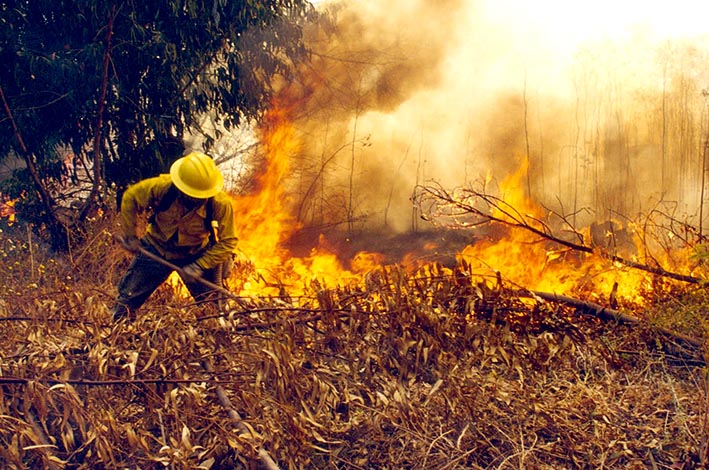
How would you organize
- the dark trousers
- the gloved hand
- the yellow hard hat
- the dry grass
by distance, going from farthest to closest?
the dark trousers
the gloved hand
the yellow hard hat
the dry grass

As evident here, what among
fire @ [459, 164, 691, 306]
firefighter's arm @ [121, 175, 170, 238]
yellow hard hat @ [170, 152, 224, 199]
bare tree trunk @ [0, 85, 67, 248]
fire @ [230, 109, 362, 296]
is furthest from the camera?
fire @ [230, 109, 362, 296]

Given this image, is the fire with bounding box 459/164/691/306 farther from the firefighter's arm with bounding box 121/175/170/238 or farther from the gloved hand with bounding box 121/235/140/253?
the gloved hand with bounding box 121/235/140/253

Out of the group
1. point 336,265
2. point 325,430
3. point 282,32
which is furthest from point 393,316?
point 282,32

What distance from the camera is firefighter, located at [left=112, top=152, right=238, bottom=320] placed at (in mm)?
5262

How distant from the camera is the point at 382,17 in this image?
32.2ft

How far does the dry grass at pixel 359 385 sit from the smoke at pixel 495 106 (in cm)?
459

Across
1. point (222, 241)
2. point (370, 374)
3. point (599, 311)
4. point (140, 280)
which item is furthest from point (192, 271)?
point (599, 311)

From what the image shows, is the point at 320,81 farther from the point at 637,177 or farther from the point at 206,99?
the point at 637,177

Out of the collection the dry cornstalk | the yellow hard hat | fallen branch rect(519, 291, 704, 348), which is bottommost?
fallen branch rect(519, 291, 704, 348)

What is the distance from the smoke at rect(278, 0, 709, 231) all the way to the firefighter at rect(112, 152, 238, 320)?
431cm

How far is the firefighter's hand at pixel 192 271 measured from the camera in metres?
5.47

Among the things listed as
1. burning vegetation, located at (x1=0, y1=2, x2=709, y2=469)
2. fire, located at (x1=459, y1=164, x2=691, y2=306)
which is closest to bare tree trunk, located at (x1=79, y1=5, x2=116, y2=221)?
burning vegetation, located at (x1=0, y1=2, x2=709, y2=469)

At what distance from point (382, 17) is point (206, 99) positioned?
10.5ft

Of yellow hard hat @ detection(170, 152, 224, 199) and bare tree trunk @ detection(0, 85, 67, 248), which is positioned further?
bare tree trunk @ detection(0, 85, 67, 248)
